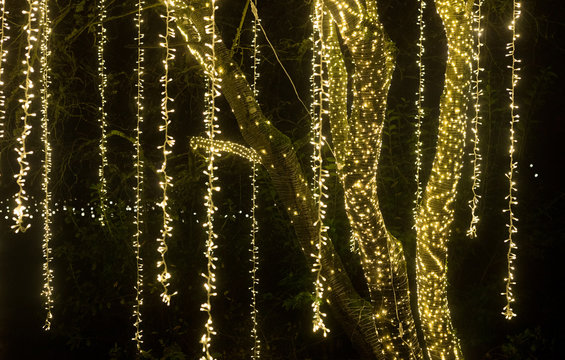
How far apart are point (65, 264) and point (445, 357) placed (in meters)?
3.95

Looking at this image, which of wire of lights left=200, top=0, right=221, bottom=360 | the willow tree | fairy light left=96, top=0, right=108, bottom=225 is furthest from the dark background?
wire of lights left=200, top=0, right=221, bottom=360

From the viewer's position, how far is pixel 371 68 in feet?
7.61

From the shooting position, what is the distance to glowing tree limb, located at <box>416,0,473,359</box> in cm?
259

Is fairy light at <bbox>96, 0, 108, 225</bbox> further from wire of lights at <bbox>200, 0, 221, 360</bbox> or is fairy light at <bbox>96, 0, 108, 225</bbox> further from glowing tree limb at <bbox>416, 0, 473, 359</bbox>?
glowing tree limb at <bbox>416, 0, 473, 359</bbox>

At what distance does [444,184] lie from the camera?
8.70 ft

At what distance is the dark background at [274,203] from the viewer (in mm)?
4777

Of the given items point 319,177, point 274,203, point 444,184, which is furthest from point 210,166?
point 274,203

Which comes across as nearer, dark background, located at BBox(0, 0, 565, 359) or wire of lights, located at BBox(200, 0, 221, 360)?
wire of lights, located at BBox(200, 0, 221, 360)

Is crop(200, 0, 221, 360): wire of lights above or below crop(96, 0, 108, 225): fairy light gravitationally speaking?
below

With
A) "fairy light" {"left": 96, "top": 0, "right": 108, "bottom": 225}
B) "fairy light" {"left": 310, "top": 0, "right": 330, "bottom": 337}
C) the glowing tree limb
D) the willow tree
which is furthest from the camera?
"fairy light" {"left": 96, "top": 0, "right": 108, "bottom": 225}

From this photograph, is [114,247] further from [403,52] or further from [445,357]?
[445,357]

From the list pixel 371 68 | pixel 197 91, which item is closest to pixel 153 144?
pixel 197 91

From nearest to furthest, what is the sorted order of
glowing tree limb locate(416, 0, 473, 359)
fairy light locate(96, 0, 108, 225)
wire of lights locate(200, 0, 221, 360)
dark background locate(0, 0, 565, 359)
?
1. wire of lights locate(200, 0, 221, 360)
2. glowing tree limb locate(416, 0, 473, 359)
3. fairy light locate(96, 0, 108, 225)
4. dark background locate(0, 0, 565, 359)

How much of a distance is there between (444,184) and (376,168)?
370mm
